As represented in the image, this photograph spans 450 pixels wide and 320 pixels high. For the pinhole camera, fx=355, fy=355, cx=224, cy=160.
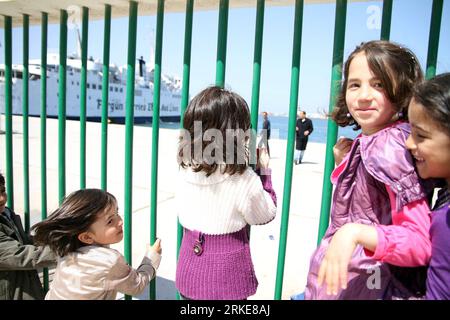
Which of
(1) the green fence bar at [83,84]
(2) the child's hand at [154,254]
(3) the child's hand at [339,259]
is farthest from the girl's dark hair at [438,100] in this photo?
(1) the green fence bar at [83,84]

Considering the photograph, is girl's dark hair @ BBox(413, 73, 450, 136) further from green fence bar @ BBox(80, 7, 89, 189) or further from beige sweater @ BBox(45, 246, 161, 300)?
green fence bar @ BBox(80, 7, 89, 189)

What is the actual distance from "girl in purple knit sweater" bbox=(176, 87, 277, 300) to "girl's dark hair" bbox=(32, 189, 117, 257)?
0.39m

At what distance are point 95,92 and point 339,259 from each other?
36.5 meters

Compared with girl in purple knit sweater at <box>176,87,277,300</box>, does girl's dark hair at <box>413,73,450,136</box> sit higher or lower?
higher

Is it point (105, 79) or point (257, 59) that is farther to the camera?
point (105, 79)

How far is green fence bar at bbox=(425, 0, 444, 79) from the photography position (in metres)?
1.42

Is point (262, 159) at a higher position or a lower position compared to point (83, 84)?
lower

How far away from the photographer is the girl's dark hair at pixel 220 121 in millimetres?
1404

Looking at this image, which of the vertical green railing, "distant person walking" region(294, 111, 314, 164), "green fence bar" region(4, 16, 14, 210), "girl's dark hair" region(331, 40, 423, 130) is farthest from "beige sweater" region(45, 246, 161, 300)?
"distant person walking" region(294, 111, 314, 164)

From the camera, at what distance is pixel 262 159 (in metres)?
1.56

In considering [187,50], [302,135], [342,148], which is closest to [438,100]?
[342,148]

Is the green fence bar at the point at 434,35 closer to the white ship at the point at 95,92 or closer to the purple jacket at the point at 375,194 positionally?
the purple jacket at the point at 375,194

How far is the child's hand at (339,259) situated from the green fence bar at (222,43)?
105 centimetres

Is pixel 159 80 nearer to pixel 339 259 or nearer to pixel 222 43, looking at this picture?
pixel 222 43
